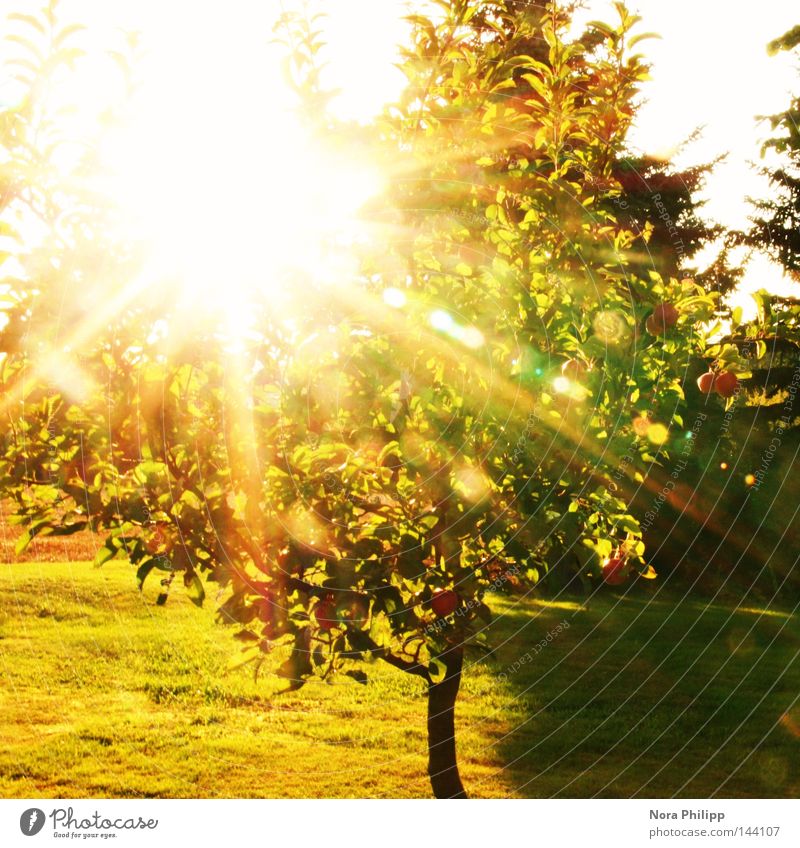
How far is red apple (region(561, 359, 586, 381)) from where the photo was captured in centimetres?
469

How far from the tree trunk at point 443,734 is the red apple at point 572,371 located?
271 centimetres

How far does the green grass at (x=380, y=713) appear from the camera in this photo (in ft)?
28.3

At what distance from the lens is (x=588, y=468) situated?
15.7 ft

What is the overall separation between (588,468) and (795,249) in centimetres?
1472

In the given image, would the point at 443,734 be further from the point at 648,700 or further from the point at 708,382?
the point at 648,700

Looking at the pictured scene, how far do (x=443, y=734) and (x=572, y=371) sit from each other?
3554 millimetres

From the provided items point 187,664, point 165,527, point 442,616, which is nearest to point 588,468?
point 442,616

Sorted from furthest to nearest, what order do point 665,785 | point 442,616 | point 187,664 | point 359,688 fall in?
point 187,664
point 359,688
point 665,785
point 442,616

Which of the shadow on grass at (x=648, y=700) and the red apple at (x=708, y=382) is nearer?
the red apple at (x=708, y=382)

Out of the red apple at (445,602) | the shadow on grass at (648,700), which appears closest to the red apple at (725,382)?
the red apple at (445,602)

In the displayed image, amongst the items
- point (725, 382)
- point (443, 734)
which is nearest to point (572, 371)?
point (725, 382)

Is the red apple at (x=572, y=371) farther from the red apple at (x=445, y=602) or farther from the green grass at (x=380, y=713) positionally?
the green grass at (x=380, y=713)

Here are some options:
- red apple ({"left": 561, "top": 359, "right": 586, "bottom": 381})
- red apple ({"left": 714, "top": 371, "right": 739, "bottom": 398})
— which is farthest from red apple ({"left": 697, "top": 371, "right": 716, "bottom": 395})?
red apple ({"left": 561, "top": 359, "right": 586, "bottom": 381})

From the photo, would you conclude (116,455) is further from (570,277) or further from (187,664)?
(187,664)
